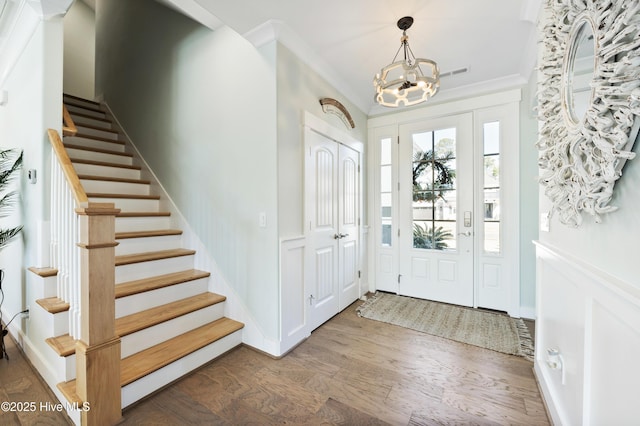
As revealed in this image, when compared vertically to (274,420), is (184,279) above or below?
above

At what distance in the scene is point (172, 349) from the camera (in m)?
1.92

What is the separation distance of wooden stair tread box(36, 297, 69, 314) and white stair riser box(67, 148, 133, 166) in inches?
79.4

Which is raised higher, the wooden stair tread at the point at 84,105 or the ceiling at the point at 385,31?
the wooden stair tread at the point at 84,105

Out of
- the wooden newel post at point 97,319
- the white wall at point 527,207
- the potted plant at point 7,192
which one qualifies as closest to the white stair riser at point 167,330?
the wooden newel post at point 97,319

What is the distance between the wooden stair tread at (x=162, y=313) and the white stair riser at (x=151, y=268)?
1.17 ft

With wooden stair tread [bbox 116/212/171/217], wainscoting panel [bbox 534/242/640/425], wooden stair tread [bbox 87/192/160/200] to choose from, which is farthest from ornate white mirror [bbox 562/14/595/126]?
wooden stair tread [bbox 87/192/160/200]

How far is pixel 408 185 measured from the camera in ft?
11.6

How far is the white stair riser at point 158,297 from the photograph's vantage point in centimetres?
201

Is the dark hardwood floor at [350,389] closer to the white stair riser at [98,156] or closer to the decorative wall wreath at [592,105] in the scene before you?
the decorative wall wreath at [592,105]

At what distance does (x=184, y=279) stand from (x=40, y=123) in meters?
1.59

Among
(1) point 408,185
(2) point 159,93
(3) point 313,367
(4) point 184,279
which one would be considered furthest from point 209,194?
(1) point 408,185

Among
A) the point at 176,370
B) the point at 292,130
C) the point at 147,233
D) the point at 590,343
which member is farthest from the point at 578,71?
the point at 147,233

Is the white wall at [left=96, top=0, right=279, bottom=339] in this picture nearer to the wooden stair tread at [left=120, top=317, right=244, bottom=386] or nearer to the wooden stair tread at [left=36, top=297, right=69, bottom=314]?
the wooden stair tread at [left=120, top=317, right=244, bottom=386]

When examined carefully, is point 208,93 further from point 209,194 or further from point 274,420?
point 274,420
